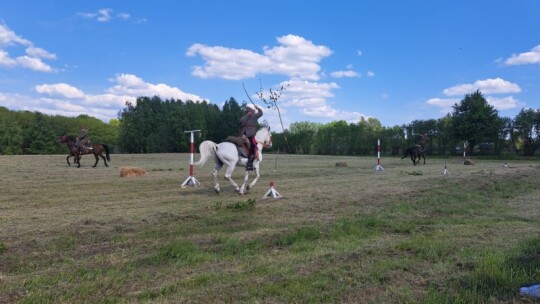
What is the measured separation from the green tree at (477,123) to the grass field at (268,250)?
143 feet

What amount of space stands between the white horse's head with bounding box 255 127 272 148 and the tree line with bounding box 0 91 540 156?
58.0 ft

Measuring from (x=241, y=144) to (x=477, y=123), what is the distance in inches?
1816

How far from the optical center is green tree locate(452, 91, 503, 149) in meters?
49.2

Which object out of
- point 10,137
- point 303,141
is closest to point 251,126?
point 303,141

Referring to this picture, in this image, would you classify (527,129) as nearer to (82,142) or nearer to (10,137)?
(82,142)

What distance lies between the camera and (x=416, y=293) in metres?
3.95

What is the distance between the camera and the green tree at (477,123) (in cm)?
4922

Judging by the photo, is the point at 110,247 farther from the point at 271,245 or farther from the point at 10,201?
the point at 10,201

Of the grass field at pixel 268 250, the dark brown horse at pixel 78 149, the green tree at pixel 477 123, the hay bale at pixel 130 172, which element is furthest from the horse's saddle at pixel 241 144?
the green tree at pixel 477 123

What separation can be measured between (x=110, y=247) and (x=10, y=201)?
5705mm

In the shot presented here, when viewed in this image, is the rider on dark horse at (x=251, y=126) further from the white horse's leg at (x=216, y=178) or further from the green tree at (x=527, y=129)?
the green tree at (x=527, y=129)

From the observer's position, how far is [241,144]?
11.6 metres

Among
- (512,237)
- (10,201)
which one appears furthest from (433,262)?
(10,201)

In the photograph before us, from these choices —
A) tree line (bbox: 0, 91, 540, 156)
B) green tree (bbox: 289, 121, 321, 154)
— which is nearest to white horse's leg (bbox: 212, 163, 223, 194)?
tree line (bbox: 0, 91, 540, 156)
